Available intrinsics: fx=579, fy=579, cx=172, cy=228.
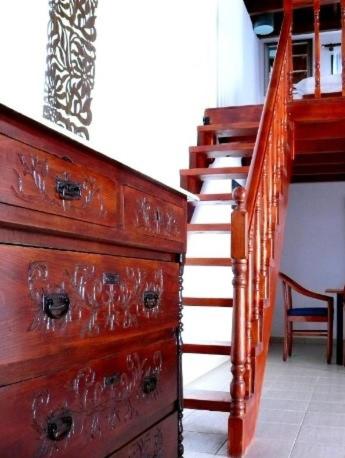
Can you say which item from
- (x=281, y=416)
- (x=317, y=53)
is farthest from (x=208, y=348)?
(x=317, y=53)

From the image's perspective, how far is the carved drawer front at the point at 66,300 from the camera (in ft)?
3.29

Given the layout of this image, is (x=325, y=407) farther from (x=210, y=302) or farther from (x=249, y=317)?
(x=249, y=317)

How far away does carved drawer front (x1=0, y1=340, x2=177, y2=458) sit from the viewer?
1.01 meters

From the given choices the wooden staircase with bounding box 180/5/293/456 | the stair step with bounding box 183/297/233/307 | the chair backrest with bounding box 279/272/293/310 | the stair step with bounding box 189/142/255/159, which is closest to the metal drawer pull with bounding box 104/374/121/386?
the wooden staircase with bounding box 180/5/293/456

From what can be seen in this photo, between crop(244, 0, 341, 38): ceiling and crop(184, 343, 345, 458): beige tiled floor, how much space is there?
15.8ft

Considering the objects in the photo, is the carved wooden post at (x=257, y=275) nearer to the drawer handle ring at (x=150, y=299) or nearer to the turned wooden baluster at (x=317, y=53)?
the drawer handle ring at (x=150, y=299)

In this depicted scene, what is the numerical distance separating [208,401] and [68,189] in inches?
72.9

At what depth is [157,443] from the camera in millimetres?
1674

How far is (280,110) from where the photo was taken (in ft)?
13.3

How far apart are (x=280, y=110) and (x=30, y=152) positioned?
10.6ft

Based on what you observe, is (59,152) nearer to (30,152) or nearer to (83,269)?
(30,152)

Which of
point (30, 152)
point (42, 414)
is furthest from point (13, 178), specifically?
point (42, 414)

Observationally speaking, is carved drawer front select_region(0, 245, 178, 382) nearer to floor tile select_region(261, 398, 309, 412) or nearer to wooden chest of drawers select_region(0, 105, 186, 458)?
wooden chest of drawers select_region(0, 105, 186, 458)

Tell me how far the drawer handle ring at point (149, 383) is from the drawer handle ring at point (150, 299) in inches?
7.6
